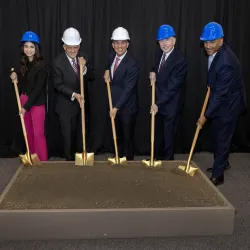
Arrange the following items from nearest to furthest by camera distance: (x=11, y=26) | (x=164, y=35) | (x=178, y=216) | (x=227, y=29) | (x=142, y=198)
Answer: (x=178, y=216)
(x=142, y=198)
(x=164, y=35)
(x=11, y=26)
(x=227, y=29)

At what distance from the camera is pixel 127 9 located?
375cm

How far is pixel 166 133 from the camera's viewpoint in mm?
3395

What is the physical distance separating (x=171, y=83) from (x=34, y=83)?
1220 millimetres

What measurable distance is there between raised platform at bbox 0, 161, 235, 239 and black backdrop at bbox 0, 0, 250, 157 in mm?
1537

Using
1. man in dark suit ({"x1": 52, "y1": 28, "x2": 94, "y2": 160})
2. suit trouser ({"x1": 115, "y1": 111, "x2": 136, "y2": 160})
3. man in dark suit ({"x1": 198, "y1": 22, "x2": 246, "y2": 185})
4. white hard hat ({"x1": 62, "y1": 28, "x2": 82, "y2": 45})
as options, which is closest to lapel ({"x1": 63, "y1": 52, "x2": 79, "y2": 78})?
man in dark suit ({"x1": 52, "y1": 28, "x2": 94, "y2": 160})

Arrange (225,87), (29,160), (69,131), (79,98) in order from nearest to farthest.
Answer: (225,87)
(29,160)
(79,98)
(69,131)

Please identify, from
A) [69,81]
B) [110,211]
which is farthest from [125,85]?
[110,211]

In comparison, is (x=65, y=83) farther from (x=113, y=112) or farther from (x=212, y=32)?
(x=212, y=32)

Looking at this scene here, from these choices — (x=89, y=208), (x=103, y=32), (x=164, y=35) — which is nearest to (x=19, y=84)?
(x=103, y=32)

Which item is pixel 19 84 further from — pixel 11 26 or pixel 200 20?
pixel 200 20

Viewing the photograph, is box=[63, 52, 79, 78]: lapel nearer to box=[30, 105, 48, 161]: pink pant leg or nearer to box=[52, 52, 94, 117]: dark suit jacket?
box=[52, 52, 94, 117]: dark suit jacket

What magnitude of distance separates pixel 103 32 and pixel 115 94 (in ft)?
2.77

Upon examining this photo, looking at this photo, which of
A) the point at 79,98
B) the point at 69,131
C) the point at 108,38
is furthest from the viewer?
the point at 108,38

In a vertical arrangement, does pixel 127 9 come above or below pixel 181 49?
above
